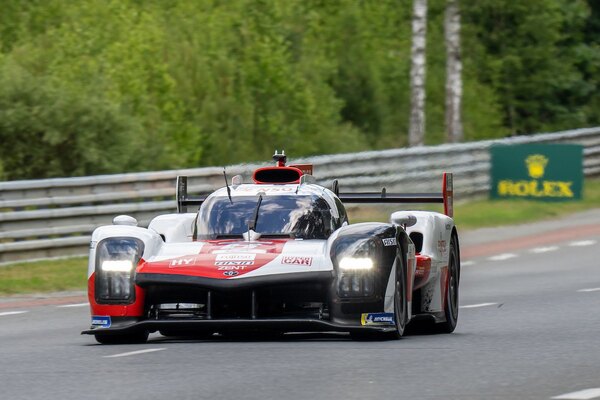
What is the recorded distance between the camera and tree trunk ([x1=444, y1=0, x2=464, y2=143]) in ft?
112

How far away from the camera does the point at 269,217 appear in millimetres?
12930

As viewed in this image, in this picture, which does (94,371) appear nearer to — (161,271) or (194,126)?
(161,271)

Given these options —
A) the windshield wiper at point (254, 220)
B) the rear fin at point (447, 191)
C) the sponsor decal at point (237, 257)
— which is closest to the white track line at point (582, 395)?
the sponsor decal at point (237, 257)

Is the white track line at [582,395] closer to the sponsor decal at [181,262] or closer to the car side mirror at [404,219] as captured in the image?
the sponsor decal at [181,262]

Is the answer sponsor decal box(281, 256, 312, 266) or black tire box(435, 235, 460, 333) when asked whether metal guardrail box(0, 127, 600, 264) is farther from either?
sponsor decal box(281, 256, 312, 266)

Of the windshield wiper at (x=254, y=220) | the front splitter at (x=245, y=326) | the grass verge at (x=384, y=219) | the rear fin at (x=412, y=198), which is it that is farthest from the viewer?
the grass verge at (x=384, y=219)

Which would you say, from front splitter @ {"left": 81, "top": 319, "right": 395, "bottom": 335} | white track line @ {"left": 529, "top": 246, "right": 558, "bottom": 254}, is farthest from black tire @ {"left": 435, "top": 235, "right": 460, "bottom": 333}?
white track line @ {"left": 529, "top": 246, "right": 558, "bottom": 254}

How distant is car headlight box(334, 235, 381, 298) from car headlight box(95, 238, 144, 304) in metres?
1.42

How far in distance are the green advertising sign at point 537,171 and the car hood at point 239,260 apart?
58.3ft

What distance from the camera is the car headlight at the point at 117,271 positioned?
11.7 meters

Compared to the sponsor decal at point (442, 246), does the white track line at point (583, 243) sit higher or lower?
lower

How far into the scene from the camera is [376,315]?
1162 cm

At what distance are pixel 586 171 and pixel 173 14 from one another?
29.0 feet

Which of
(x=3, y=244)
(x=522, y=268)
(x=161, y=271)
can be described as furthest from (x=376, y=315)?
(x=522, y=268)
